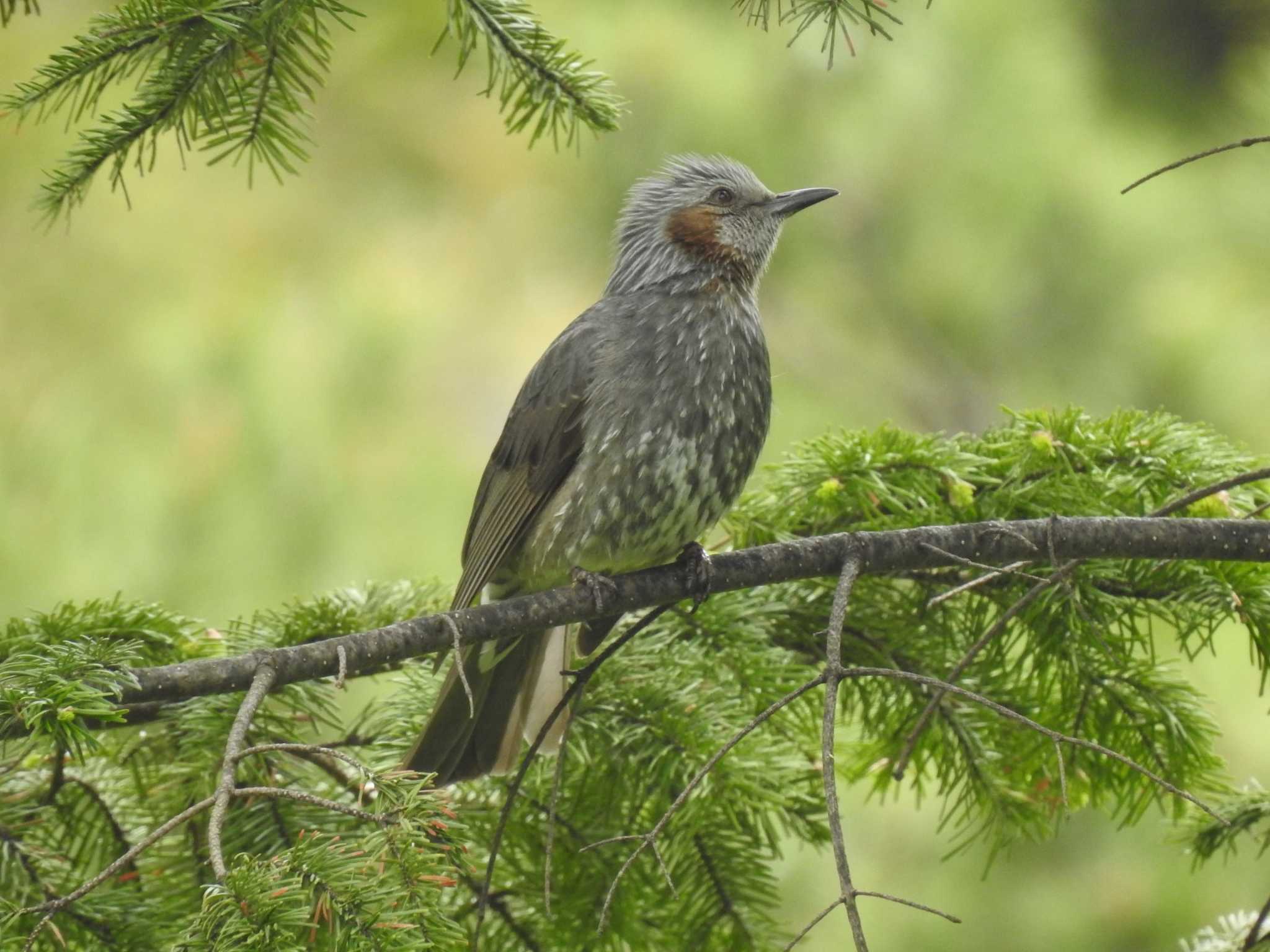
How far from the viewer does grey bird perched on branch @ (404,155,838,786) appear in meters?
2.79

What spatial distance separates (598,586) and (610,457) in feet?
1.53

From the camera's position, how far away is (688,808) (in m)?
2.24

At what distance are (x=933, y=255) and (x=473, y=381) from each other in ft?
7.65

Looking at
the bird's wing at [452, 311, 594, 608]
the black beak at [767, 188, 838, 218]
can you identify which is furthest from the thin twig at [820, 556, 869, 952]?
the black beak at [767, 188, 838, 218]

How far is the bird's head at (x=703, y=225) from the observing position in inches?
130

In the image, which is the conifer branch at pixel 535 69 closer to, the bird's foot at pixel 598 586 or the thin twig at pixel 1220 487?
the bird's foot at pixel 598 586

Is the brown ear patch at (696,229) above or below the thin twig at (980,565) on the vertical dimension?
above

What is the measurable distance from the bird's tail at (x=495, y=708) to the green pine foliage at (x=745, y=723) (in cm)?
8

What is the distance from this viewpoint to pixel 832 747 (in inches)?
61.9

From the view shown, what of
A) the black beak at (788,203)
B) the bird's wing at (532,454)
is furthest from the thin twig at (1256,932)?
the black beak at (788,203)

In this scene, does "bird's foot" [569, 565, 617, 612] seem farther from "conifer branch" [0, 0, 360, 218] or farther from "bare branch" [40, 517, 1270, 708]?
"conifer branch" [0, 0, 360, 218]

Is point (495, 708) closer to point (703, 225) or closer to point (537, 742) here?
point (537, 742)

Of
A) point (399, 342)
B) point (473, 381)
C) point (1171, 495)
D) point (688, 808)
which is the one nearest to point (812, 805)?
point (688, 808)

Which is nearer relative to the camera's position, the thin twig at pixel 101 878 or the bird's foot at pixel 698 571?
the thin twig at pixel 101 878
